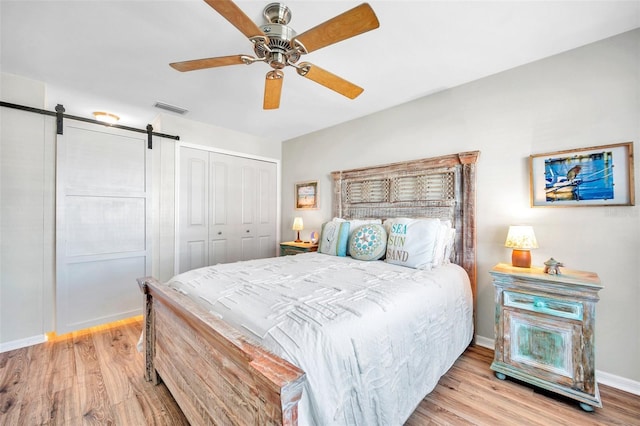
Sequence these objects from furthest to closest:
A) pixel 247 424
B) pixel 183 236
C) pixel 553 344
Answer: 1. pixel 183 236
2. pixel 553 344
3. pixel 247 424

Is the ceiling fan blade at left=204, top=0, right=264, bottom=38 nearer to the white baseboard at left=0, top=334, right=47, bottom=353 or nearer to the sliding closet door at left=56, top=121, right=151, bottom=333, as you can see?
the sliding closet door at left=56, top=121, right=151, bottom=333

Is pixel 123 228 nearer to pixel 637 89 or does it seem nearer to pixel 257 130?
pixel 257 130

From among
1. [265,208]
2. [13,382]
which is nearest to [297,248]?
[265,208]

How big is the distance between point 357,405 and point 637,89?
9.17 feet

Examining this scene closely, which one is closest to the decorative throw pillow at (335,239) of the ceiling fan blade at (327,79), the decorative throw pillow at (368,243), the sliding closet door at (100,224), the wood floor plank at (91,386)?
the decorative throw pillow at (368,243)

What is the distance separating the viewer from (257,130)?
412cm

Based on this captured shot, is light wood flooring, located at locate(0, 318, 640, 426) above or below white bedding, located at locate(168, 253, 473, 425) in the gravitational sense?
below

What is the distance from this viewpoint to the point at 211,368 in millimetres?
1250

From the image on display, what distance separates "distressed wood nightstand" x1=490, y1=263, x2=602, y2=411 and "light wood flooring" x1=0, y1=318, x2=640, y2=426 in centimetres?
12

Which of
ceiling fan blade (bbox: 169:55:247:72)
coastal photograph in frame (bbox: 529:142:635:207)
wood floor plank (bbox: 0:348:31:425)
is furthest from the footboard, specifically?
coastal photograph in frame (bbox: 529:142:635:207)

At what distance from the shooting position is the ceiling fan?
51.3 inches

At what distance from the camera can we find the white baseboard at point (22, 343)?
2.40 metres

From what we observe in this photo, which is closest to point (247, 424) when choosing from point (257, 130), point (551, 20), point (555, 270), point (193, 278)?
point (193, 278)

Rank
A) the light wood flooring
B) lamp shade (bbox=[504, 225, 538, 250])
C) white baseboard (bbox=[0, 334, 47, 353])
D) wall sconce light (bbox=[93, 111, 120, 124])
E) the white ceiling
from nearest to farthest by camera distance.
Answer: the light wood flooring
the white ceiling
lamp shade (bbox=[504, 225, 538, 250])
white baseboard (bbox=[0, 334, 47, 353])
wall sconce light (bbox=[93, 111, 120, 124])
